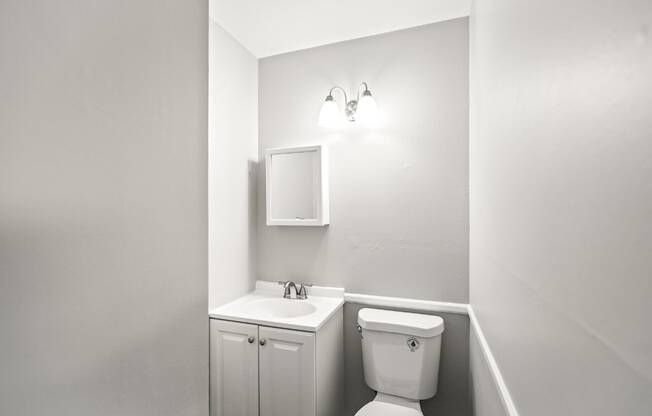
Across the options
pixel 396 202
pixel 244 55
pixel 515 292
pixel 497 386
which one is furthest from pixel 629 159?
pixel 244 55

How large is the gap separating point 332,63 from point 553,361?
189cm

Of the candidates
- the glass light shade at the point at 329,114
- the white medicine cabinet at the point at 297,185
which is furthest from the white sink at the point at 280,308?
the glass light shade at the point at 329,114

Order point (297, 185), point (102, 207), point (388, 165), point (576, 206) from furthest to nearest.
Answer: point (297, 185)
point (388, 165)
point (576, 206)
point (102, 207)

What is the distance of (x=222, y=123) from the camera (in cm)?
178

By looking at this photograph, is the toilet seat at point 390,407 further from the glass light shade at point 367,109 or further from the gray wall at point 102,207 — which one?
the glass light shade at point 367,109

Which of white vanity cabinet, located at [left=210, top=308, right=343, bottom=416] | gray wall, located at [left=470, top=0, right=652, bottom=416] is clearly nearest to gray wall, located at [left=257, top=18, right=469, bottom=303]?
white vanity cabinet, located at [left=210, top=308, right=343, bottom=416]

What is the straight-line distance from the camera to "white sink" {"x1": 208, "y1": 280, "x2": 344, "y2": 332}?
4.97ft

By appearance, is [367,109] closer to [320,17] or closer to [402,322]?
[320,17]

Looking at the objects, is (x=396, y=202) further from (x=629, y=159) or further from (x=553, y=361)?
(x=629, y=159)

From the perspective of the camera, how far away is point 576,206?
1.57 feet

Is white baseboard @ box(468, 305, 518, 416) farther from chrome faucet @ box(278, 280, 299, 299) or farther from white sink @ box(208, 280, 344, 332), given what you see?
chrome faucet @ box(278, 280, 299, 299)

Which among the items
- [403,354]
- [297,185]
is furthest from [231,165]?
[403,354]

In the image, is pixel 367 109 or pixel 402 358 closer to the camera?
pixel 402 358

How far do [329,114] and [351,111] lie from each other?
0.15 metres
